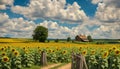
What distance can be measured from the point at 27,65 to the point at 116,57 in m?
8.51

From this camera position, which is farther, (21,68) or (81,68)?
(21,68)

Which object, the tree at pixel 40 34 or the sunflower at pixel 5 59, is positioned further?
the tree at pixel 40 34

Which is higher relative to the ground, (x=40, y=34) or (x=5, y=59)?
(x=40, y=34)

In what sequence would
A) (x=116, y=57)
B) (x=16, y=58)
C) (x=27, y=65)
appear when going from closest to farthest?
1. (x=116, y=57)
2. (x=16, y=58)
3. (x=27, y=65)

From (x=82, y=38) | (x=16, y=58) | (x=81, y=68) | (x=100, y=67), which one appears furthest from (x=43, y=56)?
(x=82, y=38)

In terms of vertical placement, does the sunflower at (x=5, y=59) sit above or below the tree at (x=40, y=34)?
below

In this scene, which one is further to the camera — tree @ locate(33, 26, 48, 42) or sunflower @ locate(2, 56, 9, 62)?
tree @ locate(33, 26, 48, 42)

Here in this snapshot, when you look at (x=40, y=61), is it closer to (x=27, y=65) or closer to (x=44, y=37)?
(x=27, y=65)

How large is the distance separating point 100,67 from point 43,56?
29.4ft

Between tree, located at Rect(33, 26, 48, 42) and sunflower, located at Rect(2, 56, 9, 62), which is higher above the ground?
tree, located at Rect(33, 26, 48, 42)

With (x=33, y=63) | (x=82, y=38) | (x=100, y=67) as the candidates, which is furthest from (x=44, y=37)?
(x=100, y=67)

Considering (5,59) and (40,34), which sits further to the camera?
(40,34)

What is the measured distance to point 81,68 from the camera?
16.3 metres

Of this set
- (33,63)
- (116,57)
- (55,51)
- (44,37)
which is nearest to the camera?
(116,57)
